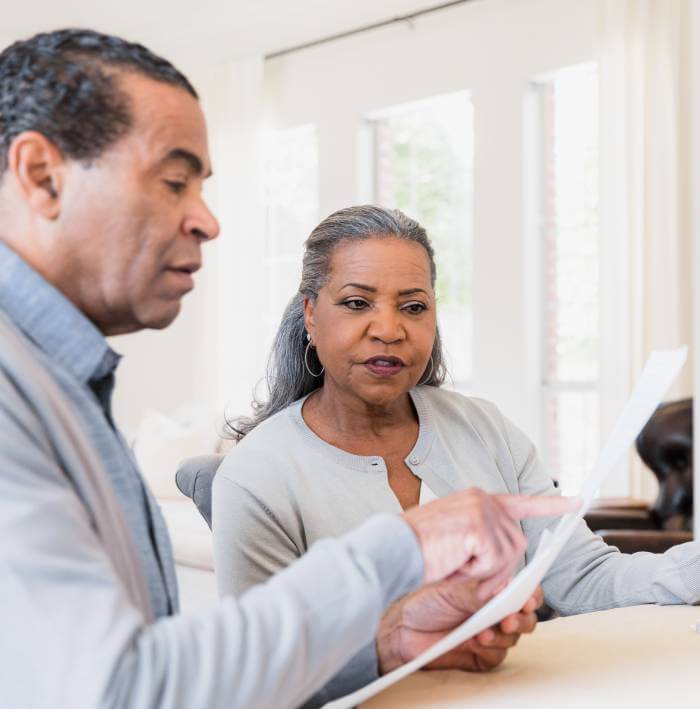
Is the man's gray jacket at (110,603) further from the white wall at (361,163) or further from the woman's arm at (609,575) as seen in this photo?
the white wall at (361,163)

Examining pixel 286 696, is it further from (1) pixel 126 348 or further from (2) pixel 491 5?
(1) pixel 126 348

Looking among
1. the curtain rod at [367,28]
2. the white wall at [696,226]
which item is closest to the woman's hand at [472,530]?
the white wall at [696,226]

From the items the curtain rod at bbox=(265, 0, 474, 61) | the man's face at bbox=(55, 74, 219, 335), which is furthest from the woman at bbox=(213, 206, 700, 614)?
the curtain rod at bbox=(265, 0, 474, 61)

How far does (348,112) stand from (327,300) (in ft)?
17.2

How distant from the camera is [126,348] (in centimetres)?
794

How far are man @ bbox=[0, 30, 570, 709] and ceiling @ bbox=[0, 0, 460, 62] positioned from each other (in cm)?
561

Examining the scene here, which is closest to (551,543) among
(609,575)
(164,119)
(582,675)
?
(582,675)

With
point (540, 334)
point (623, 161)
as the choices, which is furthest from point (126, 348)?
point (623, 161)

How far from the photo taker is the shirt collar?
1.00 m

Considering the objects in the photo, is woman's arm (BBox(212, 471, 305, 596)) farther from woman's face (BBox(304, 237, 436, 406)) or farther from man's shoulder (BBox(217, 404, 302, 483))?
woman's face (BBox(304, 237, 436, 406))

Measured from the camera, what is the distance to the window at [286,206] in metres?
7.47

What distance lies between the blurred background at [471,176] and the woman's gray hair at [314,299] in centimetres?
341

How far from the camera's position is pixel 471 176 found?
21.3 feet

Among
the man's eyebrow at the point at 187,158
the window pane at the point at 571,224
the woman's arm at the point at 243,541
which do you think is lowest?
the woman's arm at the point at 243,541
